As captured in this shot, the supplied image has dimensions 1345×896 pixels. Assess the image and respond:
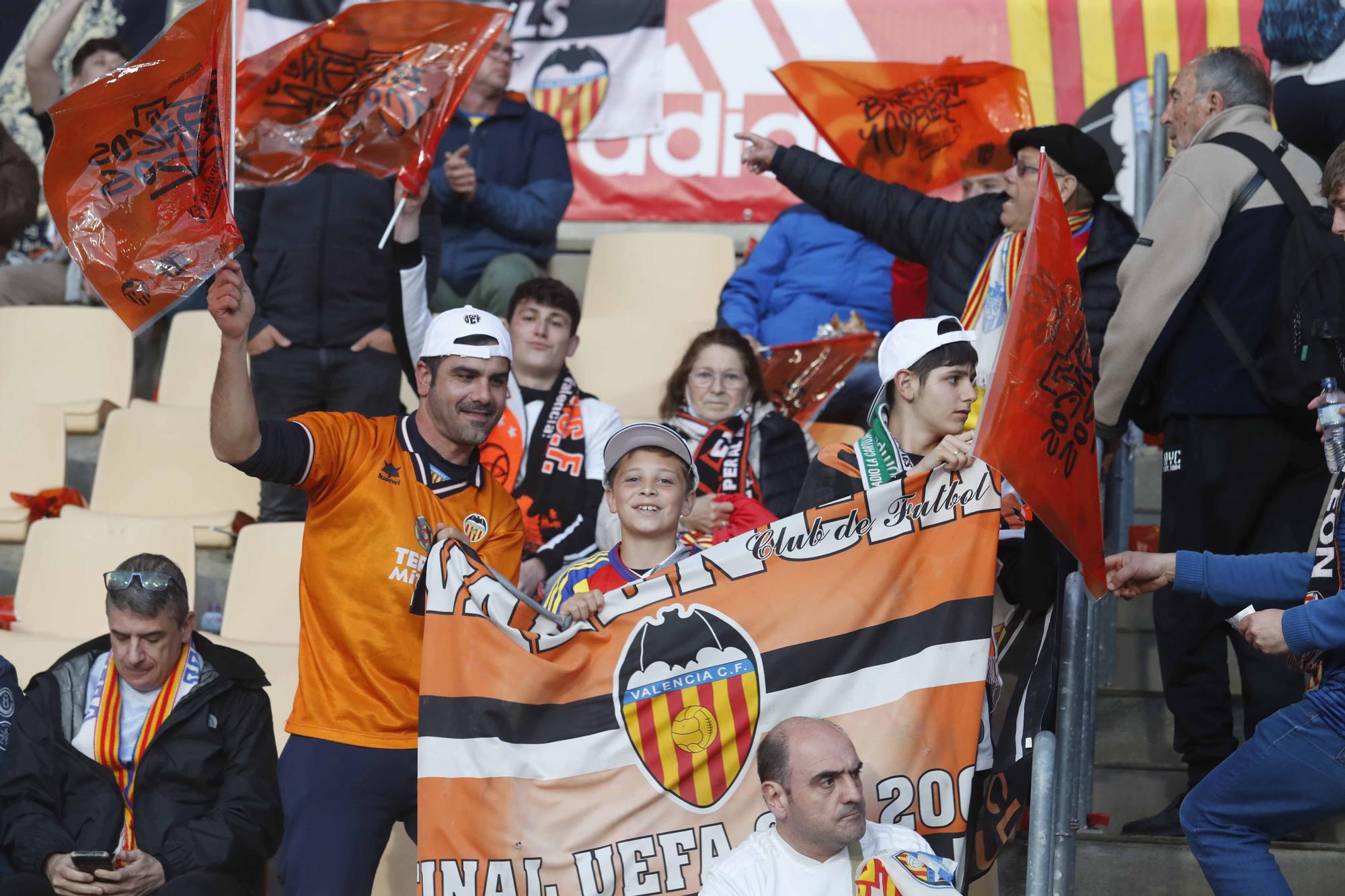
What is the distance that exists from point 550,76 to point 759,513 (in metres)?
4.48

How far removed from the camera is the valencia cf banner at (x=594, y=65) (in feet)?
29.1

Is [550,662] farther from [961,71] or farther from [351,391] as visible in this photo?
[961,71]

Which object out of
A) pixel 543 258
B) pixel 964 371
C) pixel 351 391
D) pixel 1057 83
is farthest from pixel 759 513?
pixel 1057 83

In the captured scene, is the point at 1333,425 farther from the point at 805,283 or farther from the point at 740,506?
the point at 805,283

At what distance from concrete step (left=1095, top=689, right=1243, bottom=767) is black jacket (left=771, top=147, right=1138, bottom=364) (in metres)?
1.41

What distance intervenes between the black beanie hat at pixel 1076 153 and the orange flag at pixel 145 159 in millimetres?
2453

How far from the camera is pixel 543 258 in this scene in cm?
776

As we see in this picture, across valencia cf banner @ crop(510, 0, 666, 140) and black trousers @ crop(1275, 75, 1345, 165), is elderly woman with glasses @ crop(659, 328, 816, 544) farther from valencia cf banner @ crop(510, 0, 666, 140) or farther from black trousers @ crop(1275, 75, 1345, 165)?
valencia cf banner @ crop(510, 0, 666, 140)

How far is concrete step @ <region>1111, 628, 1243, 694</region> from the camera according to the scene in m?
5.72

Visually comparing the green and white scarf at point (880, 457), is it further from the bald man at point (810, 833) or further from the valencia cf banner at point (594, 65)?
the valencia cf banner at point (594, 65)

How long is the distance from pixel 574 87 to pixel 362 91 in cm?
351

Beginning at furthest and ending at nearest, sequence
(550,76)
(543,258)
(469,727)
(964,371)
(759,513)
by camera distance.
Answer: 1. (550,76)
2. (543,258)
3. (759,513)
4. (964,371)
5. (469,727)

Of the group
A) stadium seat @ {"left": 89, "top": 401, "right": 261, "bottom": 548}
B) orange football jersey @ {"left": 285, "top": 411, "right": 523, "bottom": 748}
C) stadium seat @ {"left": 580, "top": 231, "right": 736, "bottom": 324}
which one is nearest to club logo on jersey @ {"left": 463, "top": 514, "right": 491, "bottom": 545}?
orange football jersey @ {"left": 285, "top": 411, "right": 523, "bottom": 748}

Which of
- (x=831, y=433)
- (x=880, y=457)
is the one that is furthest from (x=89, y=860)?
(x=831, y=433)
